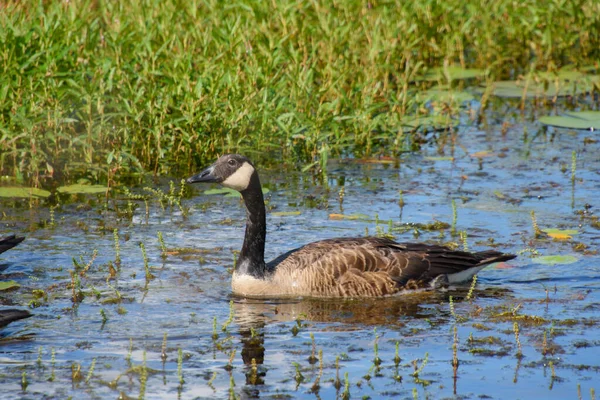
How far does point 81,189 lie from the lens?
10.9 metres

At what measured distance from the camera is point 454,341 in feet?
21.6

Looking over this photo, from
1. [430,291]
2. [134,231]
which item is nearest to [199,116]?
[134,231]

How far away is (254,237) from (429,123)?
538cm

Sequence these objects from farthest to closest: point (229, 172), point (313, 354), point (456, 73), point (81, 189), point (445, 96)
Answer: point (456, 73) → point (445, 96) → point (81, 189) → point (229, 172) → point (313, 354)

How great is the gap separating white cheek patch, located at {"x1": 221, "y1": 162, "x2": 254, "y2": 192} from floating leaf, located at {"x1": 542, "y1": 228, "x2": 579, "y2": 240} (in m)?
2.88

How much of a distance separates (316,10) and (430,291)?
6.22 metres

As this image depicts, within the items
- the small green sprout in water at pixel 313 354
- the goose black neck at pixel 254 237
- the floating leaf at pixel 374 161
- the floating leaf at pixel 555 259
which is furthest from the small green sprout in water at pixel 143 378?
the floating leaf at pixel 374 161

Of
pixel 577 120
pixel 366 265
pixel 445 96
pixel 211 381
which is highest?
pixel 445 96

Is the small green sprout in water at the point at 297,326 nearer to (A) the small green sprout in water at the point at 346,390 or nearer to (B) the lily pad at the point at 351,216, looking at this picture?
(A) the small green sprout in water at the point at 346,390

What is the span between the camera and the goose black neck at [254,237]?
8367 millimetres

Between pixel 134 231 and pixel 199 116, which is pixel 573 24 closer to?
pixel 199 116

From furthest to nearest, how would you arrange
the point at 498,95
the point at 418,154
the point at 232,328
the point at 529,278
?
the point at 498,95, the point at 418,154, the point at 529,278, the point at 232,328

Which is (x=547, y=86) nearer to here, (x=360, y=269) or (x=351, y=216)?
(x=351, y=216)

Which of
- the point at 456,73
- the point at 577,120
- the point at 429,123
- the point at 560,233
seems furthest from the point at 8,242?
the point at 456,73
